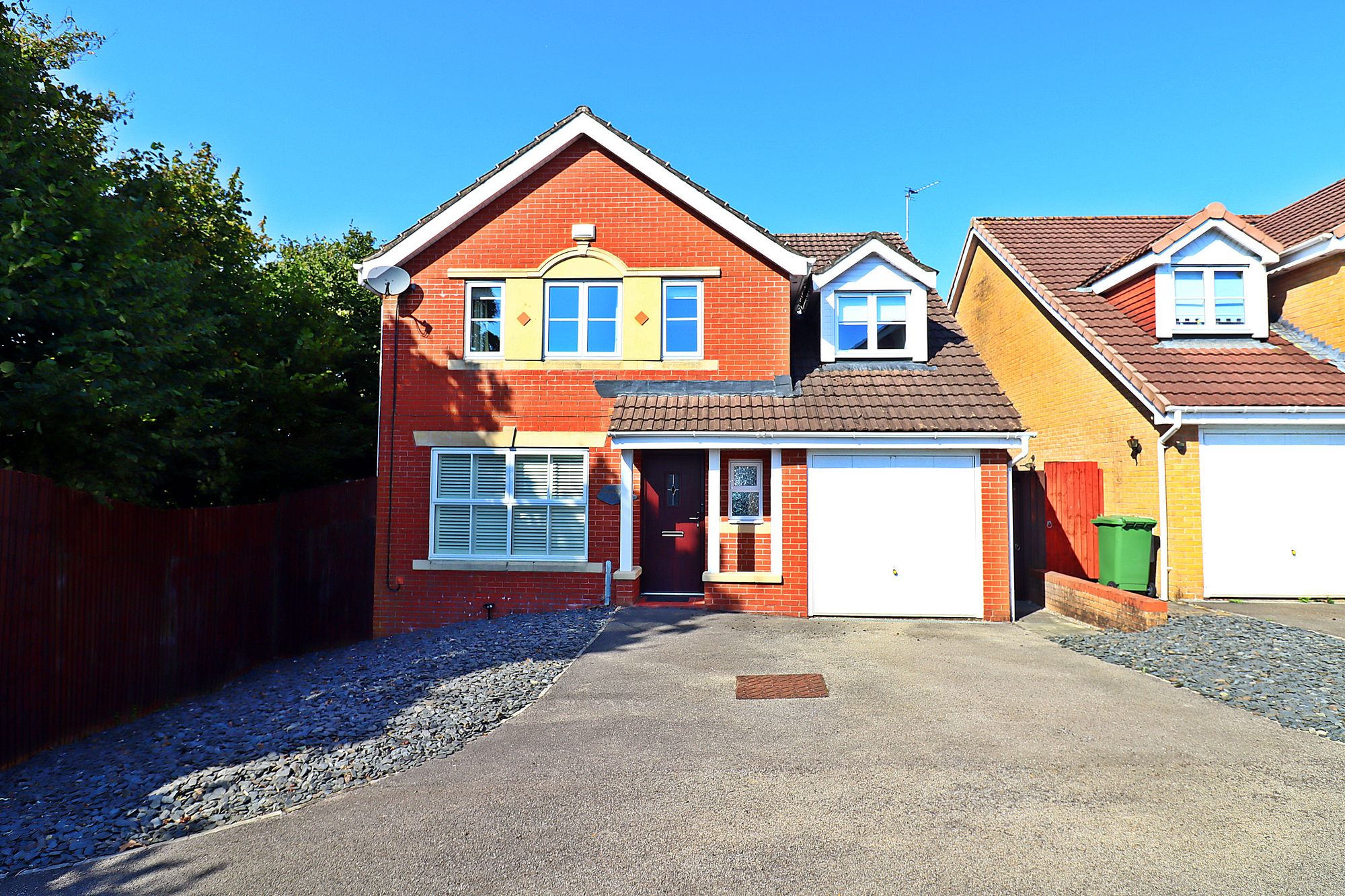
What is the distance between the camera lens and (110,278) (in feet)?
25.4

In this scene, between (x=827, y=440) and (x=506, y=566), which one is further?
(x=506, y=566)

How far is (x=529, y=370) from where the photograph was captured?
471 inches

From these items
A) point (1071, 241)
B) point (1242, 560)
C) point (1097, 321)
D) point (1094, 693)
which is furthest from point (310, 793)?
point (1071, 241)

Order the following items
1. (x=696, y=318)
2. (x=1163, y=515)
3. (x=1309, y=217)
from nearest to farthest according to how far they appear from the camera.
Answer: (x=1163, y=515) < (x=696, y=318) < (x=1309, y=217)

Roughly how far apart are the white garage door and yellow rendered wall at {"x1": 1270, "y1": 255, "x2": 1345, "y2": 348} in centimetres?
706

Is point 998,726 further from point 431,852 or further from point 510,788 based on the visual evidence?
point 431,852

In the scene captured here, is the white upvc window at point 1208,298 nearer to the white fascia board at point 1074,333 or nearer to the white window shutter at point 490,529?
the white fascia board at point 1074,333

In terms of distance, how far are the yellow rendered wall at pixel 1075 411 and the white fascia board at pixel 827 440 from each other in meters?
2.76

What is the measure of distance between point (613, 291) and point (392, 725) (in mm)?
7752

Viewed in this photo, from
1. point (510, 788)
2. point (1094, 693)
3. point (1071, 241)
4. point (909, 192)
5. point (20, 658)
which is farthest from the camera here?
point (909, 192)

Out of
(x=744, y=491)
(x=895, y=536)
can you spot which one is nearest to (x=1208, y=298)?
(x=895, y=536)

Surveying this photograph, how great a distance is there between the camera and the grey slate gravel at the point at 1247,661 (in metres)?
6.64

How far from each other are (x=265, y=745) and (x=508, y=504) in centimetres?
591

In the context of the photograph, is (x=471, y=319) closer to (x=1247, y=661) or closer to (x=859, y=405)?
(x=859, y=405)
